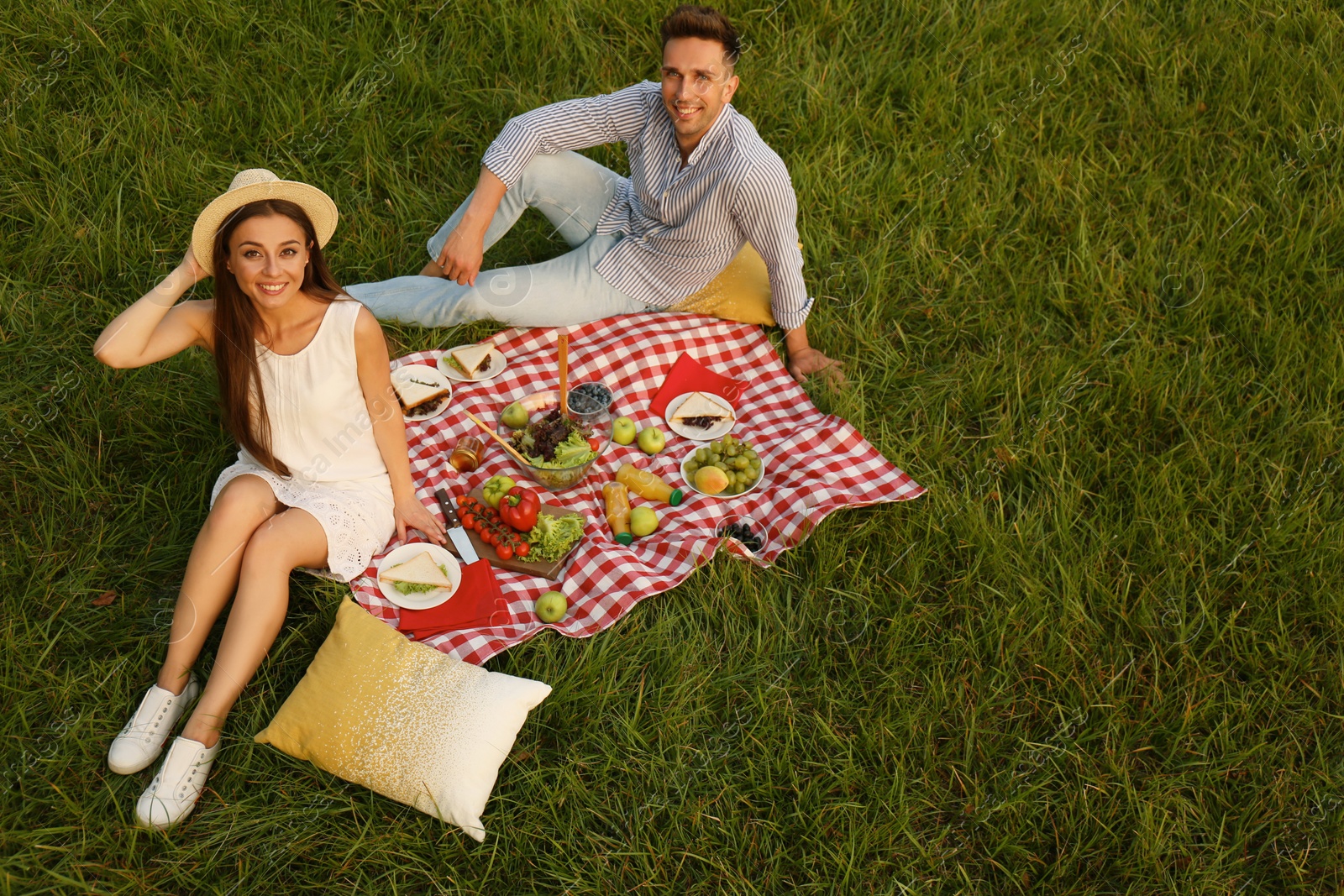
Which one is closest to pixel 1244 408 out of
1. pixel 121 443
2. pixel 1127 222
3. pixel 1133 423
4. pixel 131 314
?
pixel 1133 423

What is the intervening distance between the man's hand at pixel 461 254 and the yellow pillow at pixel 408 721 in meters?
2.09

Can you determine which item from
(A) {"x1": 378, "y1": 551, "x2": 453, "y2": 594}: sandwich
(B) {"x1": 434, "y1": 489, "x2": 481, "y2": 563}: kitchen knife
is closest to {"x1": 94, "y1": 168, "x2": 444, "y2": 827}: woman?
(A) {"x1": 378, "y1": 551, "x2": 453, "y2": 594}: sandwich

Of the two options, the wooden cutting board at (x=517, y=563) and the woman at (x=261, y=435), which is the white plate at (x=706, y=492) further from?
the woman at (x=261, y=435)

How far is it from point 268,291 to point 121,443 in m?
1.58

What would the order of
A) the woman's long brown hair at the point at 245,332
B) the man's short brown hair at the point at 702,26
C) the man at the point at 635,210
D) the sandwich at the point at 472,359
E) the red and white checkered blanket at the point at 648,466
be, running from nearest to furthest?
the woman's long brown hair at the point at 245,332
the red and white checkered blanket at the point at 648,466
the man's short brown hair at the point at 702,26
the man at the point at 635,210
the sandwich at the point at 472,359

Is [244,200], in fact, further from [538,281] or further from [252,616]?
[538,281]

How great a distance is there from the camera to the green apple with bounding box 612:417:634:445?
4.96 m

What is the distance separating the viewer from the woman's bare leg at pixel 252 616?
355cm

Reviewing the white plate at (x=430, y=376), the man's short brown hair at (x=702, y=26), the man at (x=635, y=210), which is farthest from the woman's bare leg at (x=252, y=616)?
the man's short brown hair at (x=702, y=26)

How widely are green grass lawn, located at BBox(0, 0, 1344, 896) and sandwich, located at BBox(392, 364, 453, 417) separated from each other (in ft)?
0.90

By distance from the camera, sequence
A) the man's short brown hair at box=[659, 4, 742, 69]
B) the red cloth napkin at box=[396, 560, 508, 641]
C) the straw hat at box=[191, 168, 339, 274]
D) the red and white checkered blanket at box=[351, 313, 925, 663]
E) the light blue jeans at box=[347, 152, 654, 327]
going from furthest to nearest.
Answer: the light blue jeans at box=[347, 152, 654, 327] → the man's short brown hair at box=[659, 4, 742, 69] → the red and white checkered blanket at box=[351, 313, 925, 663] → the red cloth napkin at box=[396, 560, 508, 641] → the straw hat at box=[191, 168, 339, 274]

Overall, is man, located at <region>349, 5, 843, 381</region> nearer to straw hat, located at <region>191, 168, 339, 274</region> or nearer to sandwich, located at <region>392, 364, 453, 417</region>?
sandwich, located at <region>392, 364, 453, 417</region>

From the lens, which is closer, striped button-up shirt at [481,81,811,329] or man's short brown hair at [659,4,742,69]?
man's short brown hair at [659,4,742,69]

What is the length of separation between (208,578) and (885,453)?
124 inches
